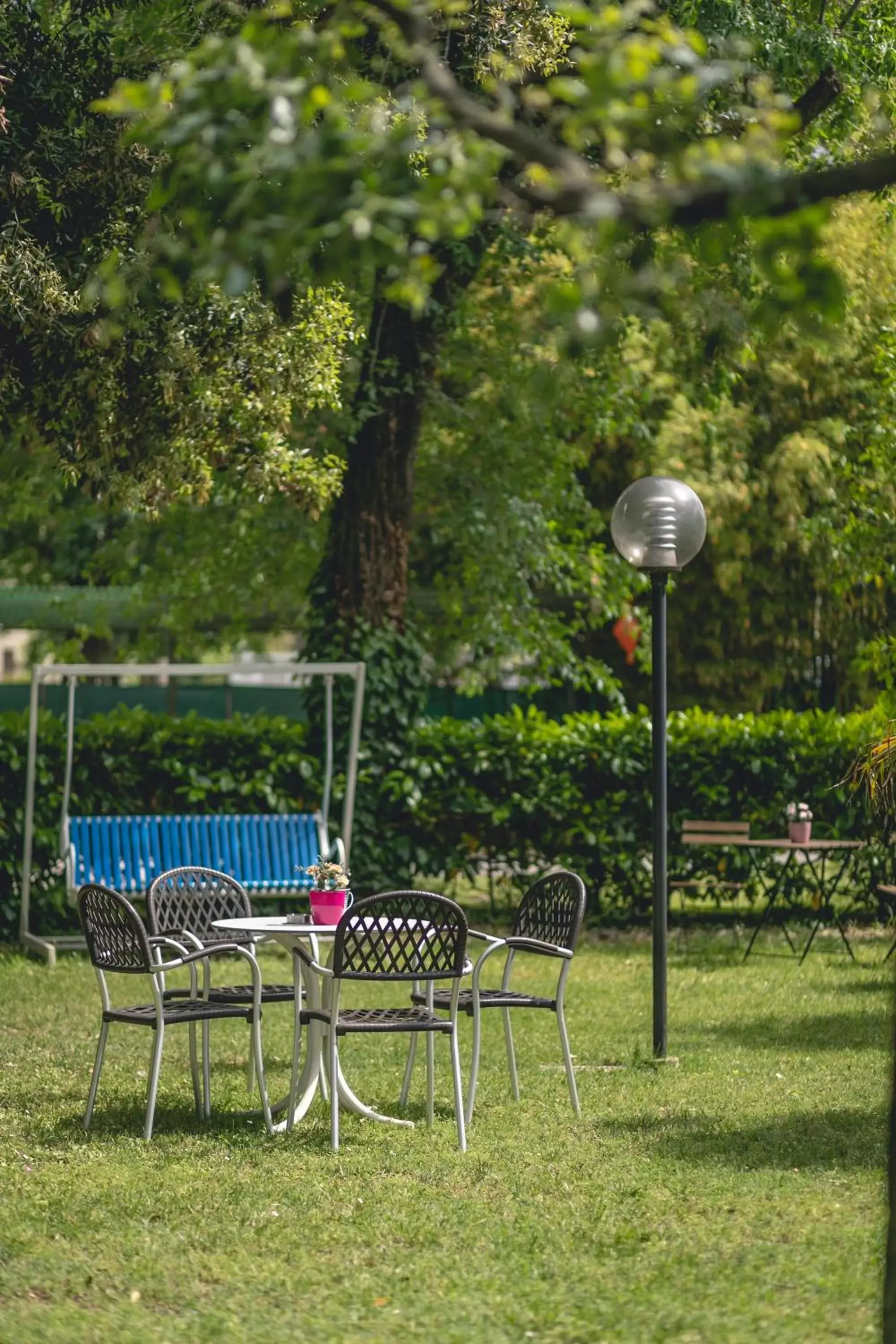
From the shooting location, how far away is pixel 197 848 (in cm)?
1348

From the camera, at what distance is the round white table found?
777cm

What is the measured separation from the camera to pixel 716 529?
72.7 feet

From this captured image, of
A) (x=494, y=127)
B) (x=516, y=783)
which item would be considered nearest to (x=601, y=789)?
(x=516, y=783)

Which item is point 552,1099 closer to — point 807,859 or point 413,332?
point 807,859

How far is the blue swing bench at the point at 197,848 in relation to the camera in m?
13.0

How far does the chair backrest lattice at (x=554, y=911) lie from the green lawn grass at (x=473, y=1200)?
2.55ft

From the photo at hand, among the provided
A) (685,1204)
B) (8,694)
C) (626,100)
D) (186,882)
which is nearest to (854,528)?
(186,882)

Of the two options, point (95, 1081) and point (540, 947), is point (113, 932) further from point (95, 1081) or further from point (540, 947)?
point (540, 947)

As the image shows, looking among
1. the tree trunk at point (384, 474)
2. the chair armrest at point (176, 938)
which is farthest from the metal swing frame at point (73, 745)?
the chair armrest at point (176, 938)

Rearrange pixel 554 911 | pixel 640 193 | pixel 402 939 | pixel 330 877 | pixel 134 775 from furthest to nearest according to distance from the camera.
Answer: pixel 134 775, pixel 554 911, pixel 330 877, pixel 402 939, pixel 640 193

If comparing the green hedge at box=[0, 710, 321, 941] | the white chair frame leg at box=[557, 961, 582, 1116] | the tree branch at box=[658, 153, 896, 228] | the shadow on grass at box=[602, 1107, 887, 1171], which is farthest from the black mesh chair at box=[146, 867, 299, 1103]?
the tree branch at box=[658, 153, 896, 228]

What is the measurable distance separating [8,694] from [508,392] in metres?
13.3

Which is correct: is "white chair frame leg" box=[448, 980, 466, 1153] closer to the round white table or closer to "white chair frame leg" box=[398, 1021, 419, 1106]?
the round white table

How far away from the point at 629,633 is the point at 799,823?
7.96 metres
